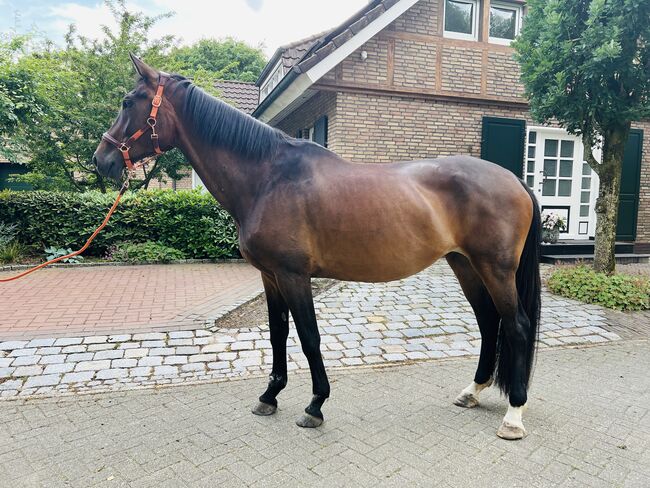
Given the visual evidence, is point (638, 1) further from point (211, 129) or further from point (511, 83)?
point (211, 129)

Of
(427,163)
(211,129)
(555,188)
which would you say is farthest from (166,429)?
(555,188)

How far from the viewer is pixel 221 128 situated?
2.86 meters

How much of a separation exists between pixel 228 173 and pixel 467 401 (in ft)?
7.50

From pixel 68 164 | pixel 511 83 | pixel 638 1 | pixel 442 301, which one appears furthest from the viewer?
pixel 68 164

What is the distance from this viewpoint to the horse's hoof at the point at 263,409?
3018 mm

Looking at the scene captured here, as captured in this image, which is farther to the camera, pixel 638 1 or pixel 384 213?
pixel 638 1

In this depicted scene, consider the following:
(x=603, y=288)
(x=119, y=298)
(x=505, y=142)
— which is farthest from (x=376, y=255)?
(x=505, y=142)

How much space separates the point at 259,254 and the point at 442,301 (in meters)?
4.07

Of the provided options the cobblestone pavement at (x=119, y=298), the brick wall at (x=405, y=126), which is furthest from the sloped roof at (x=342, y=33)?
the cobblestone pavement at (x=119, y=298)

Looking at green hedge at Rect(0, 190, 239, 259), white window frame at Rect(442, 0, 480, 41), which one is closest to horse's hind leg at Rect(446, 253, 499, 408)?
green hedge at Rect(0, 190, 239, 259)

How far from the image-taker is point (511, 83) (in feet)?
33.0

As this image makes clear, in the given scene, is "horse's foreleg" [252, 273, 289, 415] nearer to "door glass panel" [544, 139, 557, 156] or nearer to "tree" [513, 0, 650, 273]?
"tree" [513, 0, 650, 273]

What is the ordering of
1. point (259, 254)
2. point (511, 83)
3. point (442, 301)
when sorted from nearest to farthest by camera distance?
point (259, 254) → point (442, 301) → point (511, 83)

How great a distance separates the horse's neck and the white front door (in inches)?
365
